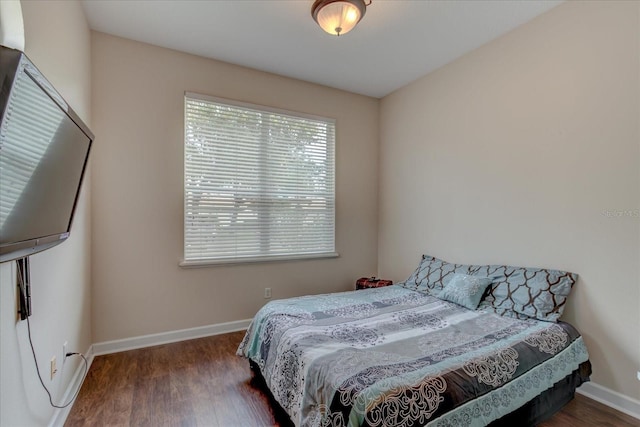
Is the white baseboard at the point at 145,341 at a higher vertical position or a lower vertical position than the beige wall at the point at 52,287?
lower

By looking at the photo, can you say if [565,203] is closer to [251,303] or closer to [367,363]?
[367,363]

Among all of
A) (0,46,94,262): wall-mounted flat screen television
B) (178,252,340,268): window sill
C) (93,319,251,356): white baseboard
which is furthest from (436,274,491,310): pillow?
(0,46,94,262): wall-mounted flat screen television

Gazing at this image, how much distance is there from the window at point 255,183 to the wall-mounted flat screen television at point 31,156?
161 centimetres

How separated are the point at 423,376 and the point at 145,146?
301 cm

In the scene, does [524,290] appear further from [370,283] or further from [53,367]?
[53,367]

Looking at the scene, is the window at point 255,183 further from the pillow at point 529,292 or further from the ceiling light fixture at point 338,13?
the pillow at point 529,292

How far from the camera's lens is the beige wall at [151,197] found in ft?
9.12

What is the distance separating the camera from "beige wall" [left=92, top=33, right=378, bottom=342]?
9.12 ft

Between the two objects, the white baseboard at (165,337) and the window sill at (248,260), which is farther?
the window sill at (248,260)

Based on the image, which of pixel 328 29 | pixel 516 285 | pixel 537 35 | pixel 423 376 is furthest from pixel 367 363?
pixel 537 35

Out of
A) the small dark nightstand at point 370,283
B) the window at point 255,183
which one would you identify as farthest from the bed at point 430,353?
the window at point 255,183

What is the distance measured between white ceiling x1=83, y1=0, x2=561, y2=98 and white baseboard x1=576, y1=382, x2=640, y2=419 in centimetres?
289

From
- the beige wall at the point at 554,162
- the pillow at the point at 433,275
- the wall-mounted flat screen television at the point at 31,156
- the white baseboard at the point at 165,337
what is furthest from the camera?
the pillow at the point at 433,275

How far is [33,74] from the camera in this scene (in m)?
1.01
